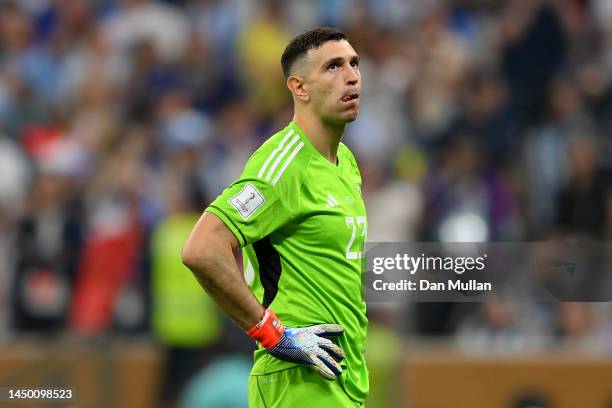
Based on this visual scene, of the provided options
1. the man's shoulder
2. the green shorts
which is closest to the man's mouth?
the man's shoulder

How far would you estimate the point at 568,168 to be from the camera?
1173 centimetres

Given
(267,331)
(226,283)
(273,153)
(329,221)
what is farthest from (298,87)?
(267,331)

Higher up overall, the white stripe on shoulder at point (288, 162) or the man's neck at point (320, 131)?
the man's neck at point (320, 131)

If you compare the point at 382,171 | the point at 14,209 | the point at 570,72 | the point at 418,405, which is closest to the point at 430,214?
the point at 382,171

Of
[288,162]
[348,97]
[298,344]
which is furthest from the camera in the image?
[348,97]

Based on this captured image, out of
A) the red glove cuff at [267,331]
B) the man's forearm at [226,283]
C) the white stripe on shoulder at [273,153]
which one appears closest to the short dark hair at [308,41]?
the white stripe on shoulder at [273,153]

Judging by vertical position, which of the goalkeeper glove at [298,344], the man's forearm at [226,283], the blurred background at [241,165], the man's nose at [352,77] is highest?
the blurred background at [241,165]

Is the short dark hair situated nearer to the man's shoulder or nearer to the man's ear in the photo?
the man's ear

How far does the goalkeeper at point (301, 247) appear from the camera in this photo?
526 cm

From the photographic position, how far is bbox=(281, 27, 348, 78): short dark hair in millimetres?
5652

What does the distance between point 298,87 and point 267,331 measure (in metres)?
1.08

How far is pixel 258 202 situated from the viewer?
5297 millimetres

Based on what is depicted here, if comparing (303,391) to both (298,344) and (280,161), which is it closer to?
(298,344)

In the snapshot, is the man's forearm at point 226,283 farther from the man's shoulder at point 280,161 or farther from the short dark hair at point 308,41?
the short dark hair at point 308,41
